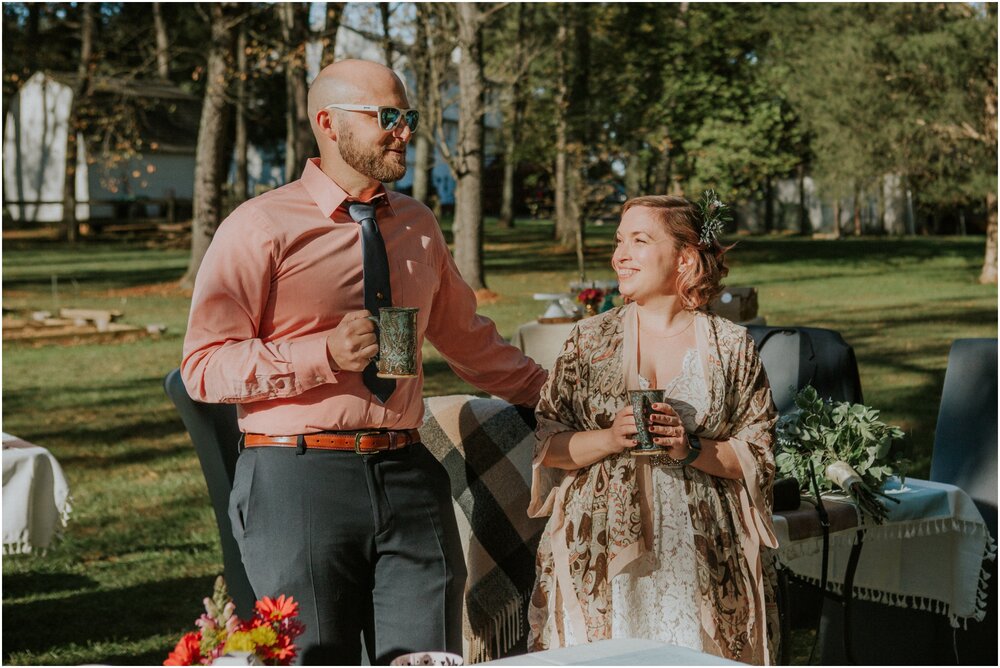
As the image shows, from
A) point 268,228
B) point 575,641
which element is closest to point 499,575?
point 575,641

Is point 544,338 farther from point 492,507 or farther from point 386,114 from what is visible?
point 386,114

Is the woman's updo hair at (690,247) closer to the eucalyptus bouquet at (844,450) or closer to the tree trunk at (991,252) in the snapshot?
the eucalyptus bouquet at (844,450)

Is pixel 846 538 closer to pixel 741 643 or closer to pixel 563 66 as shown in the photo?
pixel 741 643

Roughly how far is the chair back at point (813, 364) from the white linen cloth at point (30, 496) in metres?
3.63

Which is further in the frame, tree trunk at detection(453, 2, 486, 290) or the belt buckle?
tree trunk at detection(453, 2, 486, 290)

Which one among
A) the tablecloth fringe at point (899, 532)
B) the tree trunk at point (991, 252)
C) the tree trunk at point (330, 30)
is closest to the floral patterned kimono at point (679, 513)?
the tablecloth fringe at point (899, 532)

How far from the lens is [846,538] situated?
4.88 m

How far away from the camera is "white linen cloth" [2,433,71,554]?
16.4 ft

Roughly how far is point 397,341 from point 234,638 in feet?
3.11

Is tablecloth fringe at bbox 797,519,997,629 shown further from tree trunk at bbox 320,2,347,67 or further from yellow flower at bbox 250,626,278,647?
tree trunk at bbox 320,2,347,67

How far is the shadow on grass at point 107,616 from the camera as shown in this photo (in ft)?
19.8

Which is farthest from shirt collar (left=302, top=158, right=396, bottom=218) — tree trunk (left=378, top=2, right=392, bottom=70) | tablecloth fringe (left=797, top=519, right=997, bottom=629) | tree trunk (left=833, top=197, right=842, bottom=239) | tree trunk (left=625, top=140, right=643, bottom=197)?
tree trunk (left=833, top=197, right=842, bottom=239)

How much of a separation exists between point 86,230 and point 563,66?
18.7m

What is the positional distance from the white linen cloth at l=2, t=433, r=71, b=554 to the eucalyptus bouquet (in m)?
2.97
